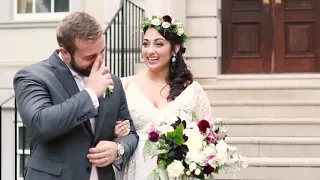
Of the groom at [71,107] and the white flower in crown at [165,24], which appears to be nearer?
the groom at [71,107]

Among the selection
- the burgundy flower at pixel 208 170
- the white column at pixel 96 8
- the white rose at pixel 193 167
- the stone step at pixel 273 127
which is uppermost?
the white column at pixel 96 8

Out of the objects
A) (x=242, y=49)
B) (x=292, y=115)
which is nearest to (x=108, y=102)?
(x=292, y=115)

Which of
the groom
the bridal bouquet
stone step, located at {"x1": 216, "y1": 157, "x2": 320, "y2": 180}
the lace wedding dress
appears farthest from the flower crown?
stone step, located at {"x1": 216, "y1": 157, "x2": 320, "y2": 180}

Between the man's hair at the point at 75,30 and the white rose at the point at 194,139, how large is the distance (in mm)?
674

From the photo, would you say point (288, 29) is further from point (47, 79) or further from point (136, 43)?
point (47, 79)

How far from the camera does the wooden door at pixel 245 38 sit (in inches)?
296

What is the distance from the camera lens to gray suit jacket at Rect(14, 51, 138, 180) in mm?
2244

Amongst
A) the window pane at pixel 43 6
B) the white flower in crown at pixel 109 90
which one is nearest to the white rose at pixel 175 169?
the white flower in crown at pixel 109 90

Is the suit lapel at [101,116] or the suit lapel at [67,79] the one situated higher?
the suit lapel at [67,79]

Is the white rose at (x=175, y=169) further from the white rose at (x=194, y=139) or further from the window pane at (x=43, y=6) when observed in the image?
the window pane at (x=43, y=6)

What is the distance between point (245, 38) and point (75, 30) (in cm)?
550

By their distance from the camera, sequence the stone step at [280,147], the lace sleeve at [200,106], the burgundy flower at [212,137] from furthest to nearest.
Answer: the stone step at [280,147], the lace sleeve at [200,106], the burgundy flower at [212,137]

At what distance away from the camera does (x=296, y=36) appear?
7465mm

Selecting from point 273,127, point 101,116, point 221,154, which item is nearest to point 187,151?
point 221,154
